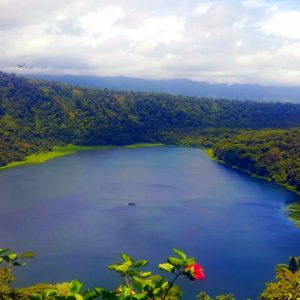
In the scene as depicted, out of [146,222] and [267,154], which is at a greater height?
[267,154]

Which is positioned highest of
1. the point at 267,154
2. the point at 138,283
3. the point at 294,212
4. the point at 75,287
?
the point at 75,287

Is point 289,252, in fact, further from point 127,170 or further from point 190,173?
point 127,170

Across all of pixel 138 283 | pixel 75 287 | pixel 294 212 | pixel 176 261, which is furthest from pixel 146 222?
pixel 75 287

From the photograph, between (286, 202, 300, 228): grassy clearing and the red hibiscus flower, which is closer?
the red hibiscus flower

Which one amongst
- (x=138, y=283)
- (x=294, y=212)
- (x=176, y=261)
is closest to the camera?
(x=176, y=261)

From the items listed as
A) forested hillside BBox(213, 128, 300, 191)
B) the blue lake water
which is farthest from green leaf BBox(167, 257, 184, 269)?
forested hillside BBox(213, 128, 300, 191)

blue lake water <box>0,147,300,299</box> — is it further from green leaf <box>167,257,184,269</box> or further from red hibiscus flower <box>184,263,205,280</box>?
green leaf <box>167,257,184,269</box>

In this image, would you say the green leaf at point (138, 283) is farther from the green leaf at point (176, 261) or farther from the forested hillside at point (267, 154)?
the forested hillside at point (267, 154)

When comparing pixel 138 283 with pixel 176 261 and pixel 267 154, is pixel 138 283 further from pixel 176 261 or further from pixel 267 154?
pixel 267 154

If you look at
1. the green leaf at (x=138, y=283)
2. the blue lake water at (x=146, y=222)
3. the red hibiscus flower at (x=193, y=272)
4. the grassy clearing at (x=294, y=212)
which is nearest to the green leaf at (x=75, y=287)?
the green leaf at (x=138, y=283)

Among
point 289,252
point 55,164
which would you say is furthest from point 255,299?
point 55,164
